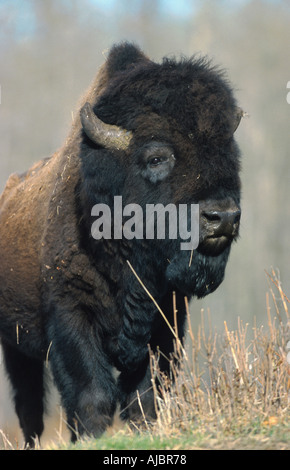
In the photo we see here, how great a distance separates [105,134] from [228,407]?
2.27 meters

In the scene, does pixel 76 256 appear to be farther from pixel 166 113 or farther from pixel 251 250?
pixel 251 250

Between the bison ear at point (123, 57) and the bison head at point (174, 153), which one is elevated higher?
the bison ear at point (123, 57)

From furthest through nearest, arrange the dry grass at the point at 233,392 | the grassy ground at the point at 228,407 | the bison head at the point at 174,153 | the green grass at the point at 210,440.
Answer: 1. the bison head at the point at 174,153
2. the dry grass at the point at 233,392
3. the grassy ground at the point at 228,407
4. the green grass at the point at 210,440

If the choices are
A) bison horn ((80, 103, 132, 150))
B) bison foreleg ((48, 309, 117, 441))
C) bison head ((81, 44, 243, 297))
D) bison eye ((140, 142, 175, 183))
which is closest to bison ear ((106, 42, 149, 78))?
bison head ((81, 44, 243, 297))

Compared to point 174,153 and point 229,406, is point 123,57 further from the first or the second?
point 229,406

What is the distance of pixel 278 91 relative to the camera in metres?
33.9

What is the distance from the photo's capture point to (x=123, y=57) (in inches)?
256

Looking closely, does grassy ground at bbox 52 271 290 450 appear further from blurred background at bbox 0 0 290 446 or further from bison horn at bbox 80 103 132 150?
blurred background at bbox 0 0 290 446

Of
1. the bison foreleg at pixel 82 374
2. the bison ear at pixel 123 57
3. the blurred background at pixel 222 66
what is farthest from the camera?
the blurred background at pixel 222 66

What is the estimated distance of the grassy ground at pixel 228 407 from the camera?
4.26 m

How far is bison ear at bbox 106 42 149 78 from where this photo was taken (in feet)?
21.1

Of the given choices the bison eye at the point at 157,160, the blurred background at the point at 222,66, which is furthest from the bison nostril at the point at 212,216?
the blurred background at the point at 222,66

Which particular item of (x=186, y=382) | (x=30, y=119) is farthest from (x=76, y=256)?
(x=30, y=119)

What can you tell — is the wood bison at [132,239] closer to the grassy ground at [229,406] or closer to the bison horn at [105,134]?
the bison horn at [105,134]
